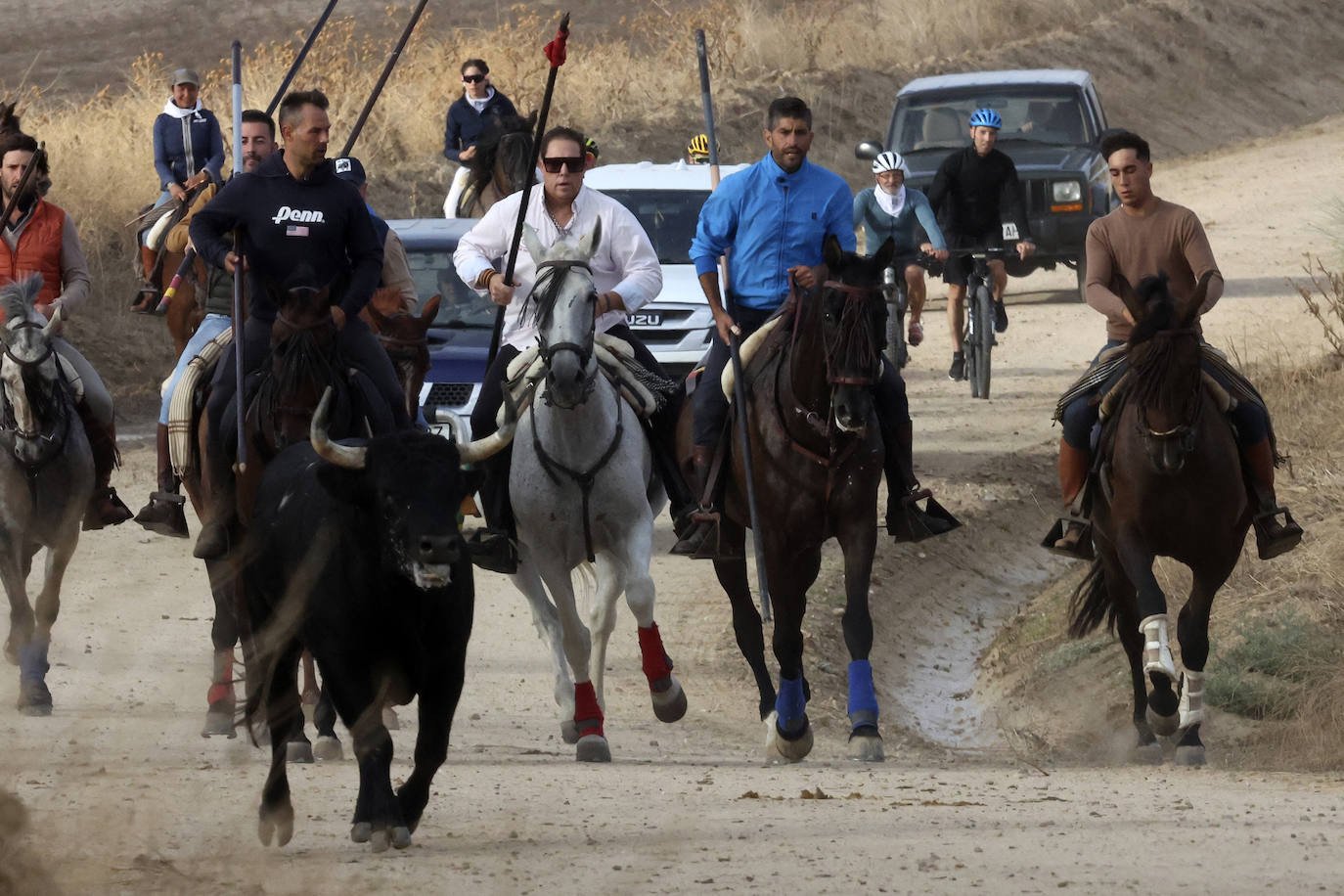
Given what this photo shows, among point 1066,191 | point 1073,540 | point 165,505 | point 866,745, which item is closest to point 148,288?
point 165,505

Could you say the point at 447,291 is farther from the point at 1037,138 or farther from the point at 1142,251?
the point at 1037,138

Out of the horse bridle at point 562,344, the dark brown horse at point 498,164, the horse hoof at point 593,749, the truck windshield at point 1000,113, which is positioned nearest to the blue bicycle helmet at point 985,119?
the truck windshield at point 1000,113

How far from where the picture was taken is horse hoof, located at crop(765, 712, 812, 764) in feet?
31.2

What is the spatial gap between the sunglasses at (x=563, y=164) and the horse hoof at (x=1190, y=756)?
12.7 ft

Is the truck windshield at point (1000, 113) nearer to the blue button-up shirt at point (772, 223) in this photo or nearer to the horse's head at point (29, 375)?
the blue button-up shirt at point (772, 223)

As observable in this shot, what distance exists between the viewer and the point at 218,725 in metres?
9.97

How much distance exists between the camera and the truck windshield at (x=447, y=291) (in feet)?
49.9

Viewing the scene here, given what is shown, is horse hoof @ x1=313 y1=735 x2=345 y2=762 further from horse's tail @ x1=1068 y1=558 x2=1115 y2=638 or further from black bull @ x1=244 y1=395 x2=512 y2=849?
horse's tail @ x1=1068 y1=558 x2=1115 y2=638

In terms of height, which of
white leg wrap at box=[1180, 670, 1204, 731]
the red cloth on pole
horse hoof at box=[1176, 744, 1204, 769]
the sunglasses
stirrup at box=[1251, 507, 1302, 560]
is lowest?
horse hoof at box=[1176, 744, 1204, 769]

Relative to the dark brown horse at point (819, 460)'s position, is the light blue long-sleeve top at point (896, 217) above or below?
below

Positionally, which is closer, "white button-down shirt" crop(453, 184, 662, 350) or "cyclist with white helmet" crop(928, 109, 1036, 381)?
"white button-down shirt" crop(453, 184, 662, 350)

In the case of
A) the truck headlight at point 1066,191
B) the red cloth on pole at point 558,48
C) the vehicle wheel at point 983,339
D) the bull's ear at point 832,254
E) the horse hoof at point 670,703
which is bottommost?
the vehicle wheel at point 983,339

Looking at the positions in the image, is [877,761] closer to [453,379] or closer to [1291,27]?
[453,379]

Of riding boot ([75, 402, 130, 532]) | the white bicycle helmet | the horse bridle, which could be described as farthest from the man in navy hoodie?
the white bicycle helmet
